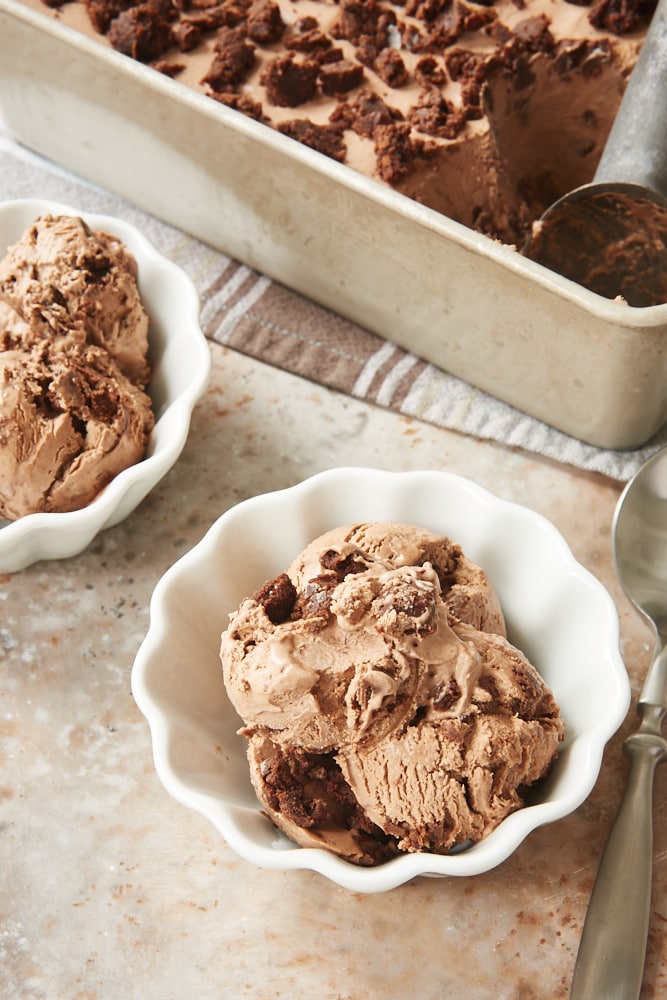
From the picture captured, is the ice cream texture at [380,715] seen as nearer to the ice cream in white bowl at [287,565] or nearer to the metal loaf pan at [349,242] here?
the ice cream in white bowl at [287,565]

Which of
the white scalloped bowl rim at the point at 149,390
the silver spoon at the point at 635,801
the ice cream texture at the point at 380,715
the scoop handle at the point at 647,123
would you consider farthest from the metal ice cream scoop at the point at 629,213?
the ice cream texture at the point at 380,715

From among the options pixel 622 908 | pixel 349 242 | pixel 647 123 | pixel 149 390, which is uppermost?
pixel 647 123

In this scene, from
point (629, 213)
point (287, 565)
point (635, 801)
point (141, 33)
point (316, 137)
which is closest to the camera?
A: point (635, 801)

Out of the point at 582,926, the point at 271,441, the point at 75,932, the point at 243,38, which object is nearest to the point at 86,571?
the point at 271,441

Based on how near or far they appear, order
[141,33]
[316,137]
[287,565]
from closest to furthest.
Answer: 1. [287,565]
2. [316,137]
3. [141,33]

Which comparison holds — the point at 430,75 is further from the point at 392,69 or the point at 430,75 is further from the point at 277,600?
the point at 277,600

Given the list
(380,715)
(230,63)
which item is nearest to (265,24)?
(230,63)

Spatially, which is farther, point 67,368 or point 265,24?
point 265,24

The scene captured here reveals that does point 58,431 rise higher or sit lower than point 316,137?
lower
